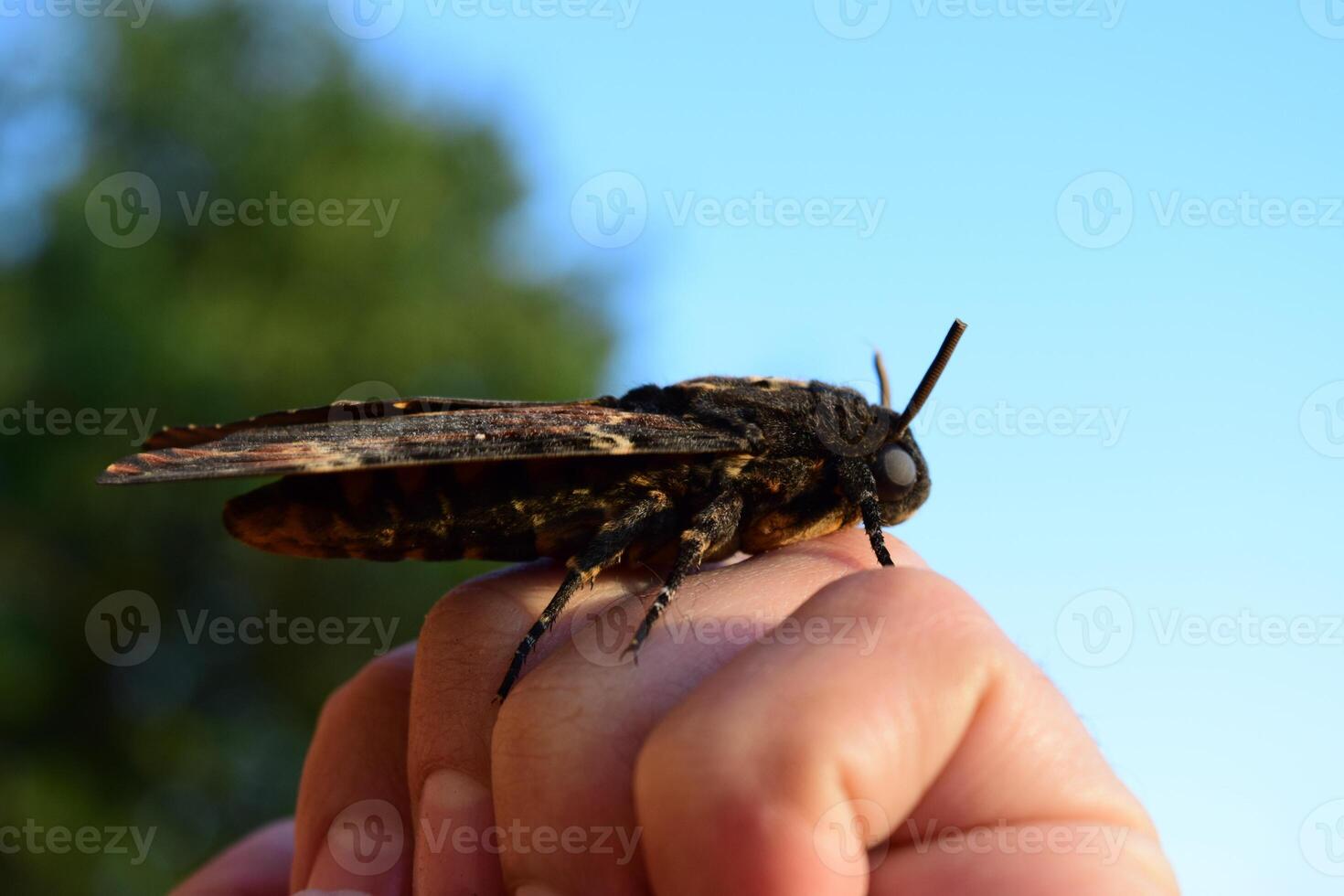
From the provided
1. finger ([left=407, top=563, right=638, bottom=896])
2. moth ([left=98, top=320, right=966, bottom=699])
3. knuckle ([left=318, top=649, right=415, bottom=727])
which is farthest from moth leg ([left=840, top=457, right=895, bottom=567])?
knuckle ([left=318, top=649, right=415, bottom=727])

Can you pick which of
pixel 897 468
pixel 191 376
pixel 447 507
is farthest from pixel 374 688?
pixel 191 376

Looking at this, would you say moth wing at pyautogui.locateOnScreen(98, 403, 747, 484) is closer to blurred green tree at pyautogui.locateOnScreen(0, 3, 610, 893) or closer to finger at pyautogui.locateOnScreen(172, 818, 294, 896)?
finger at pyautogui.locateOnScreen(172, 818, 294, 896)

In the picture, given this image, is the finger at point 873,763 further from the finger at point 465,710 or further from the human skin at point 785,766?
the finger at point 465,710

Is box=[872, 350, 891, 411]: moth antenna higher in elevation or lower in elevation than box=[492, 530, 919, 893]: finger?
higher

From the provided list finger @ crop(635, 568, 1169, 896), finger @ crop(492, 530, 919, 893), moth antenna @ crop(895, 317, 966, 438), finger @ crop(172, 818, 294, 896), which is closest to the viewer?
finger @ crop(635, 568, 1169, 896)

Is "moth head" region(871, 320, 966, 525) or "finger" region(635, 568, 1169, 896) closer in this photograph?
"finger" region(635, 568, 1169, 896)

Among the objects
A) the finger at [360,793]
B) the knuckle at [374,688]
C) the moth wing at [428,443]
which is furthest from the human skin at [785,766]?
the knuckle at [374,688]

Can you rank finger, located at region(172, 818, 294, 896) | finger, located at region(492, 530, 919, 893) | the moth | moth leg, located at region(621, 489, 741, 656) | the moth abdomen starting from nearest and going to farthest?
1. finger, located at region(492, 530, 919, 893)
2. moth leg, located at region(621, 489, 741, 656)
3. the moth
4. the moth abdomen
5. finger, located at region(172, 818, 294, 896)

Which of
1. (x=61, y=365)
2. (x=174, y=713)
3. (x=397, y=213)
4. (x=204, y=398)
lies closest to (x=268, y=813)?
(x=174, y=713)

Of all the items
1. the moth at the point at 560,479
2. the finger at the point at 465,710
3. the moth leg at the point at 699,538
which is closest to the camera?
the finger at the point at 465,710
